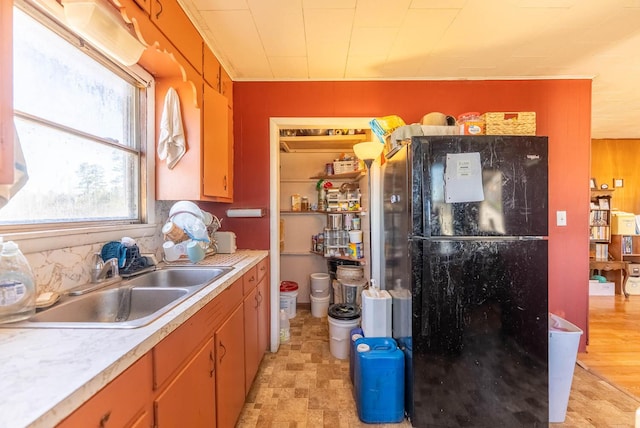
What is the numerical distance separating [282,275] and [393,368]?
2217mm

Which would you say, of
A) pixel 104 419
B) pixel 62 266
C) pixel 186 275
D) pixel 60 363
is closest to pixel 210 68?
pixel 186 275

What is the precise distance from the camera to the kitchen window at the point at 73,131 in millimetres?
1151

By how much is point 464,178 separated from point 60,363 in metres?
1.77

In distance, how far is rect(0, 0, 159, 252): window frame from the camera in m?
1.10

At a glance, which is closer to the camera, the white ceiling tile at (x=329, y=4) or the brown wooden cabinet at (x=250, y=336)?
the white ceiling tile at (x=329, y=4)

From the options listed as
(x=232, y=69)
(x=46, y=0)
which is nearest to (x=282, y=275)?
(x=232, y=69)

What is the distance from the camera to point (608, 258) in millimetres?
4320

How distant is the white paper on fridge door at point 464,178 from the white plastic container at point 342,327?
1287 millimetres

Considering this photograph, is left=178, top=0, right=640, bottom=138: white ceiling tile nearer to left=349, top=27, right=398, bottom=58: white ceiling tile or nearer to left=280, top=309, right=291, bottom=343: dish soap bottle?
left=349, top=27, right=398, bottom=58: white ceiling tile

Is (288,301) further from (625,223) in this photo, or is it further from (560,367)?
(625,223)

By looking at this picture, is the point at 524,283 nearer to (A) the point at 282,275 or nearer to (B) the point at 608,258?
(A) the point at 282,275

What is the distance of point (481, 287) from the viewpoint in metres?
1.63

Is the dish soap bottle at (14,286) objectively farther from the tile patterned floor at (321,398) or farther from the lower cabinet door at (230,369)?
the tile patterned floor at (321,398)

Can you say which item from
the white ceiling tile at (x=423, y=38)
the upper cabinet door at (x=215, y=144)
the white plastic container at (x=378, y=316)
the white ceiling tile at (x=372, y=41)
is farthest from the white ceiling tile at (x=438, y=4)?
the white plastic container at (x=378, y=316)
